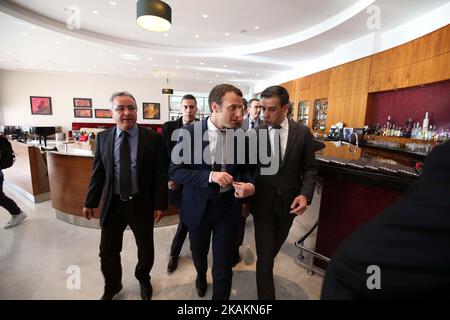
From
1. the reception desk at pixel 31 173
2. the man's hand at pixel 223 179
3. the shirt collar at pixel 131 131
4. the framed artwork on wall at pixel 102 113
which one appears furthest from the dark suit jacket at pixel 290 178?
the framed artwork on wall at pixel 102 113

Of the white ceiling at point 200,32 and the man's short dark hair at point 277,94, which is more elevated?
the white ceiling at point 200,32

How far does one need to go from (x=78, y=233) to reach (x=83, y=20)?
682cm

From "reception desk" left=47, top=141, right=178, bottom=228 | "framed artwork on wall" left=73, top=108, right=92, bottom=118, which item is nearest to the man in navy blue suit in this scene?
"reception desk" left=47, top=141, right=178, bottom=228

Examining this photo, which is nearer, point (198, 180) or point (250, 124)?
point (198, 180)

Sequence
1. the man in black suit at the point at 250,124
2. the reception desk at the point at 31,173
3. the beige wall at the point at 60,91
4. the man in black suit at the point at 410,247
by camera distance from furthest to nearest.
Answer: the beige wall at the point at 60,91, the reception desk at the point at 31,173, the man in black suit at the point at 250,124, the man in black suit at the point at 410,247

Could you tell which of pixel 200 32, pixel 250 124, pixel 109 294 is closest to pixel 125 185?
pixel 109 294

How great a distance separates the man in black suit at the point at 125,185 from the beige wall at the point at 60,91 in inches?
578

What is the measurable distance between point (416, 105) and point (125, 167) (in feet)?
20.5

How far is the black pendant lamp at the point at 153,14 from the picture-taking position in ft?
10.3

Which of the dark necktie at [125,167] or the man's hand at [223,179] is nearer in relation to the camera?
the man's hand at [223,179]

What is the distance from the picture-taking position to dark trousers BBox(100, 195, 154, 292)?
1763 millimetres

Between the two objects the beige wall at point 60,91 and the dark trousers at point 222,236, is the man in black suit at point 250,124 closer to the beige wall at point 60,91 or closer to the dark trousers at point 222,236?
the dark trousers at point 222,236

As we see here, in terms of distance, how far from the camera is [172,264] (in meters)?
2.36

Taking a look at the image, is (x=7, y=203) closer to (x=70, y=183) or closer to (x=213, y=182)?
(x=70, y=183)
